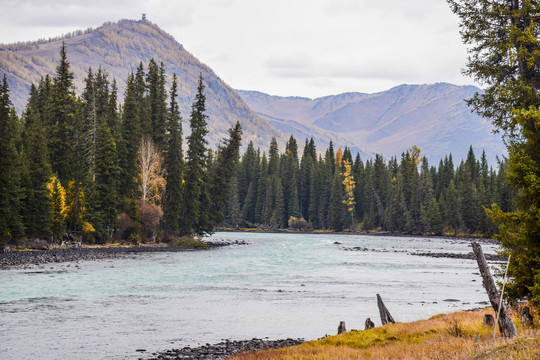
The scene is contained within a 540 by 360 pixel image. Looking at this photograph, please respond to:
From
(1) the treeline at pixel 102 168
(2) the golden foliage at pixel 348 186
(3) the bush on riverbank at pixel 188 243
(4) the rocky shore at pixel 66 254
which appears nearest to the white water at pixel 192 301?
(4) the rocky shore at pixel 66 254

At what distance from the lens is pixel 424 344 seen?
15125mm

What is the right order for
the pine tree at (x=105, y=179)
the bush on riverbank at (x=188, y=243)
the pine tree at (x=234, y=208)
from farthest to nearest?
the pine tree at (x=234, y=208) → the bush on riverbank at (x=188, y=243) → the pine tree at (x=105, y=179)

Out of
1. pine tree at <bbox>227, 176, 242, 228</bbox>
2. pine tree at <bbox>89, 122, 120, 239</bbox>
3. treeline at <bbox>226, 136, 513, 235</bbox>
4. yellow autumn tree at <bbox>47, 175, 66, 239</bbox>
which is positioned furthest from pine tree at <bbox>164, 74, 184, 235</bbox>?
treeline at <bbox>226, 136, 513, 235</bbox>

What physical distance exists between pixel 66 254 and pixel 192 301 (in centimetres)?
2788

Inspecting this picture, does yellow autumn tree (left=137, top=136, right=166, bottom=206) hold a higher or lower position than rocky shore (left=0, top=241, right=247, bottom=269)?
higher

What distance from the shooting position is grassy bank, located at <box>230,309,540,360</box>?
11.7 m

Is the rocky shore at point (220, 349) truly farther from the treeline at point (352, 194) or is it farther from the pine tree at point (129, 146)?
the treeline at point (352, 194)

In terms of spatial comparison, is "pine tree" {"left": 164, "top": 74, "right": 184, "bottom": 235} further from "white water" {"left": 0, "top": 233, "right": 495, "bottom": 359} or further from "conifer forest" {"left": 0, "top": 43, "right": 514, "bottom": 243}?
"white water" {"left": 0, "top": 233, "right": 495, "bottom": 359}

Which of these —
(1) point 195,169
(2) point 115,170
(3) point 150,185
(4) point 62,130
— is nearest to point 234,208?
(1) point 195,169

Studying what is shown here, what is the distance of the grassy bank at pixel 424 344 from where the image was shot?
1169 cm

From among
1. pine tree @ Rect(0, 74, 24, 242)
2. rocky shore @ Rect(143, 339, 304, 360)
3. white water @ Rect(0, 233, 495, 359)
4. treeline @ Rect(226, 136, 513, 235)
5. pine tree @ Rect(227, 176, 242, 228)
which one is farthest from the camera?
pine tree @ Rect(227, 176, 242, 228)

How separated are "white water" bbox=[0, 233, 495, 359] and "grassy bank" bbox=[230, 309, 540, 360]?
17.2 ft

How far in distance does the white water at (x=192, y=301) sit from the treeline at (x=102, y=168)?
12.2m

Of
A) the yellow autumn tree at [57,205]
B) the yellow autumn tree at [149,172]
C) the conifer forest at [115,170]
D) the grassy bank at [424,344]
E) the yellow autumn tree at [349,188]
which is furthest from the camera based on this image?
the yellow autumn tree at [349,188]
